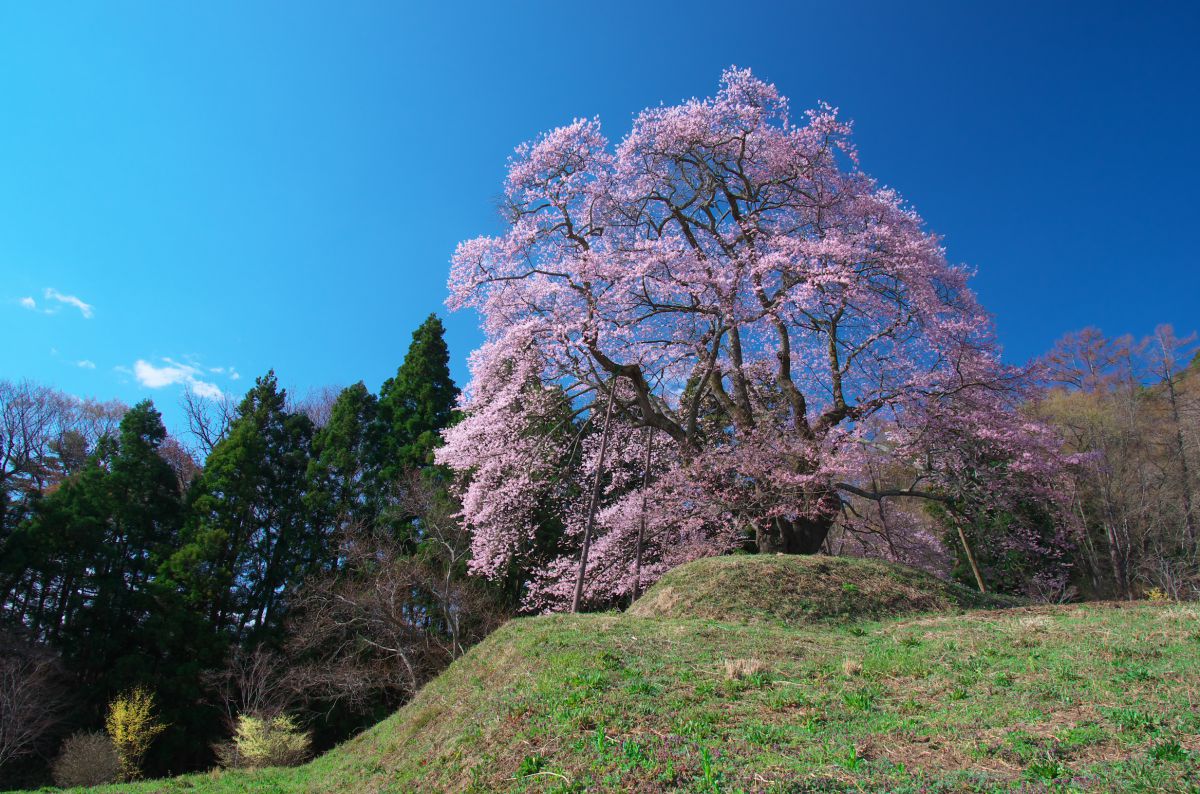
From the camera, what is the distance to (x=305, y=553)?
78.6 ft

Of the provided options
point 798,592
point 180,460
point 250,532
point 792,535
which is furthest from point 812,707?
point 180,460

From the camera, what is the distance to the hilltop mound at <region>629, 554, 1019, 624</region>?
996 cm

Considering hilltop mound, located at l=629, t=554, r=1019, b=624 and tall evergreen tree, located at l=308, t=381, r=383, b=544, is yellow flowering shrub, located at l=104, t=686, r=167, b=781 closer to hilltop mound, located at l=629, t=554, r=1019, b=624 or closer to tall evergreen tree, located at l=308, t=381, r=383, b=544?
tall evergreen tree, located at l=308, t=381, r=383, b=544

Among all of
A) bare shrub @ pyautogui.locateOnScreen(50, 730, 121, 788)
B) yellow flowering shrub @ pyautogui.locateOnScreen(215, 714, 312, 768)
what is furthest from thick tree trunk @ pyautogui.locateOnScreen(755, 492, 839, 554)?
bare shrub @ pyautogui.locateOnScreen(50, 730, 121, 788)

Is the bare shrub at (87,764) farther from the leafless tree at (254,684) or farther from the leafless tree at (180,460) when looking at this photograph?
the leafless tree at (180,460)

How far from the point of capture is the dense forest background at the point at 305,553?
19.1 m

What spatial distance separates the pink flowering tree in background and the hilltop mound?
1865mm

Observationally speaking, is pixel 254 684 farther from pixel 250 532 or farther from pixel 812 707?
pixel 812 707

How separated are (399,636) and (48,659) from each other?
937cm

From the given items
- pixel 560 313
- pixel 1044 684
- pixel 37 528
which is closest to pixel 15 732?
pixel 37 528

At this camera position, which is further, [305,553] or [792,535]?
[305,553]

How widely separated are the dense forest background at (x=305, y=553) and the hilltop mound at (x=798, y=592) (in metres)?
4.83

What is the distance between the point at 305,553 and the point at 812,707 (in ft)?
74.1

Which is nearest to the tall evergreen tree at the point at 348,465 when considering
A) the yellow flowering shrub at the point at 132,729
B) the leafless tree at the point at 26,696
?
the yellow flowering shrub at the point at 132,729
